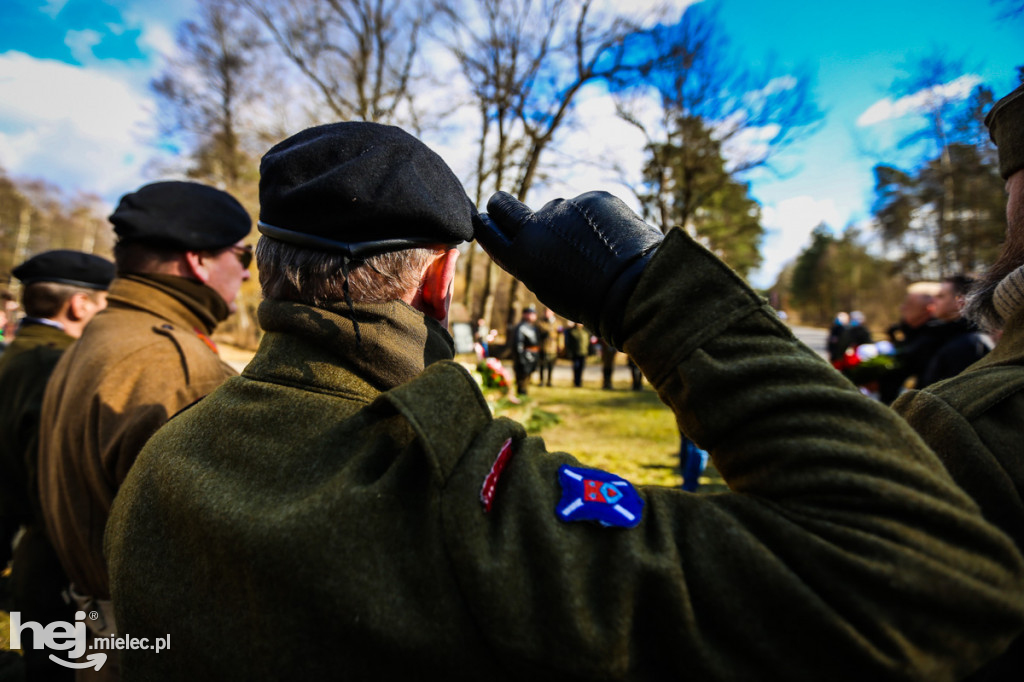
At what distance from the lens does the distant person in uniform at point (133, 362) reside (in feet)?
5.81

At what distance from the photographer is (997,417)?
3.15 feet

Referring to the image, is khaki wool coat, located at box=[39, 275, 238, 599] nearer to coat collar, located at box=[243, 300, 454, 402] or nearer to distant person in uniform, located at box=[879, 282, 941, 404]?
coat collar, located at box=[243, 300, 454, 402]

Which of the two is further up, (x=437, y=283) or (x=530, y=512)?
(x=437, y=283)

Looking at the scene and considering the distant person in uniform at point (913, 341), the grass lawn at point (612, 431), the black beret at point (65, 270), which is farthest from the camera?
the grass lawn at point (612, 431)

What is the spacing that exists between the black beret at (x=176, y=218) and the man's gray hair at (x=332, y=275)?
4.50 ft

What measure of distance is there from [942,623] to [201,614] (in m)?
1.11

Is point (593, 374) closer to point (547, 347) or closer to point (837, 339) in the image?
point (547, 347)

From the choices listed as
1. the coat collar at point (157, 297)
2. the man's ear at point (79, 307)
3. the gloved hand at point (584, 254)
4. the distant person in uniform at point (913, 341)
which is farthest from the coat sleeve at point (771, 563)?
the distant person in uniform at point (913, 341)

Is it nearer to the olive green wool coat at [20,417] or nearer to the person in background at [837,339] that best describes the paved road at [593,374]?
the person in background at [837,339]

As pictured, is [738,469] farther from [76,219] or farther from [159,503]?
[76,219]

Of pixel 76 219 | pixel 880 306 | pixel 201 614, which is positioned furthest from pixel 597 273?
pixel 76 219

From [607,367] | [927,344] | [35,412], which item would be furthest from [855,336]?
[35,412]

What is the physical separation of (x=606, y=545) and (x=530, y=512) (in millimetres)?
122

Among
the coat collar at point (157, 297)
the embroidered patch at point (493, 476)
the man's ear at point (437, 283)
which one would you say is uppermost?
the coat collar at point (157, 297)
